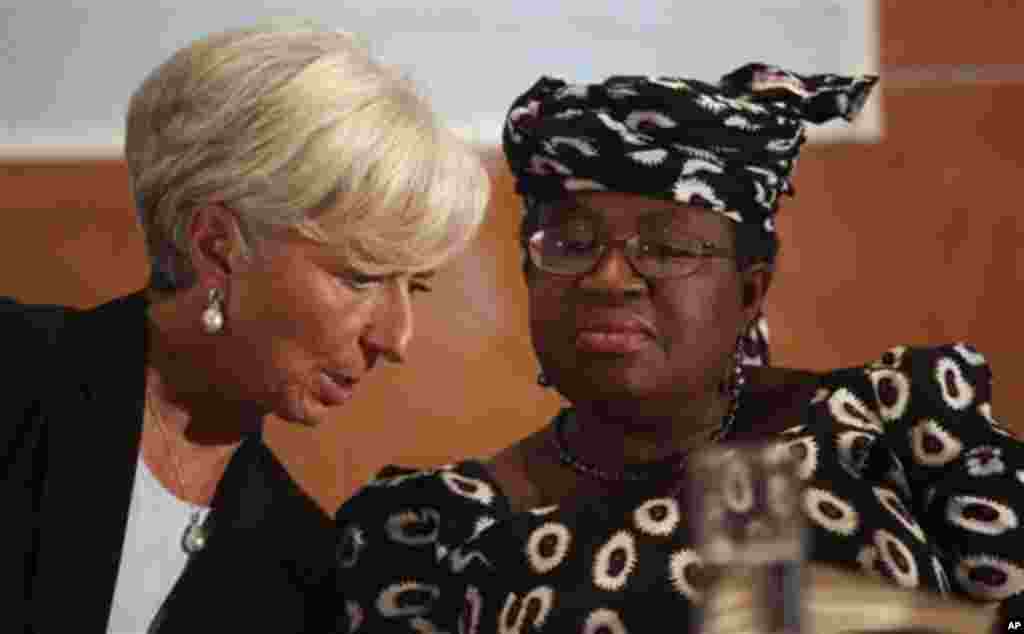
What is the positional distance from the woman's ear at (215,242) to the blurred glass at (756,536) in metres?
0.93

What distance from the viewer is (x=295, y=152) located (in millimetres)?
1738

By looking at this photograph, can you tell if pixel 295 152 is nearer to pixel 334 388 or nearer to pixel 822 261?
pixel 334 388

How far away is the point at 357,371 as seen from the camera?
1838 millimetres

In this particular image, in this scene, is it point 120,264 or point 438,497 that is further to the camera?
point 120,264

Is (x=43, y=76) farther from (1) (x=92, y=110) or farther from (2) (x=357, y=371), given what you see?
(2) (x=357, y=371)

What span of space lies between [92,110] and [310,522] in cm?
86

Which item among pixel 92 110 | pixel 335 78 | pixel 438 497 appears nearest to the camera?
pixel 335 78

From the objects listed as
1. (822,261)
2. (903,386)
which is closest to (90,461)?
(903,386)

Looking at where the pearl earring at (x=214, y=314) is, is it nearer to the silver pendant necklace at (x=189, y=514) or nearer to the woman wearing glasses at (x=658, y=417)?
the silver pendant necklace at (x=189, y=514)

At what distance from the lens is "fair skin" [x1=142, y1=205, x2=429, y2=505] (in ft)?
5.83

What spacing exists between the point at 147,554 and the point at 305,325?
300 millimetres

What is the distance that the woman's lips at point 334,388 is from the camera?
1.83 m

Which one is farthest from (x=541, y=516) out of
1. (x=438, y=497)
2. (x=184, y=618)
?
(x=184, y=618)

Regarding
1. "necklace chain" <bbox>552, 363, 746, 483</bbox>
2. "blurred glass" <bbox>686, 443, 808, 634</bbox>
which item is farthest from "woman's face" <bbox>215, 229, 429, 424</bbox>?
"blurred glass" <bbox>686, 443, 808, 634</bbox>
